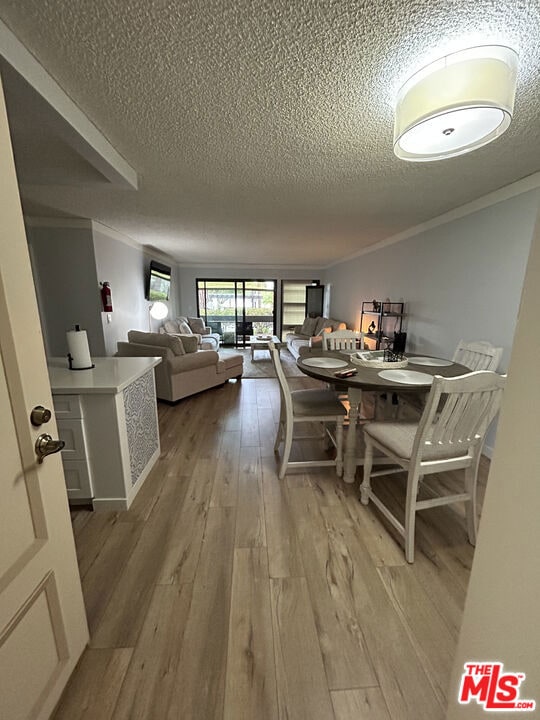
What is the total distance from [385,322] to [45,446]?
4.44m

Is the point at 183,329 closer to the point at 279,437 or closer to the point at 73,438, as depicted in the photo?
the point at 279,437

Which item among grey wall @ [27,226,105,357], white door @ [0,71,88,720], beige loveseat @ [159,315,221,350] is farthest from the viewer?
beige loveseat @ [159,315,221,350]

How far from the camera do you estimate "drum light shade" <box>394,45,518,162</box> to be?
42.4 inches

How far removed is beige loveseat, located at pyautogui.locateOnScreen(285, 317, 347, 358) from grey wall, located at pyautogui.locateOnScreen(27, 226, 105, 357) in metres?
3.56

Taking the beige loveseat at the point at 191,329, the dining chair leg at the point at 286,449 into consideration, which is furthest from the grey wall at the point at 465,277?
the beige loveseat at the point at 191,329

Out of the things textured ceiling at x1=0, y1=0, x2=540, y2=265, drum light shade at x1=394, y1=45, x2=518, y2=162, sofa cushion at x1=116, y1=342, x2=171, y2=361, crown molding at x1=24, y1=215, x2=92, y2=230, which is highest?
crown molding at x1=24, y1=215, x2=92, y2=230

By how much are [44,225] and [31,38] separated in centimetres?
336

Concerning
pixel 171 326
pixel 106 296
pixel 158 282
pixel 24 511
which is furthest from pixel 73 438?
pixel 158 282

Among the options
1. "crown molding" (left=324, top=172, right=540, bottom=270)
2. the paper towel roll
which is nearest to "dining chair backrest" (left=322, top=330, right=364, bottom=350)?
"crown molding" (left=324, top=172, right=540, bottom=270)

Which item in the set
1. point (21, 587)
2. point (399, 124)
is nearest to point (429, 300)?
point (399, 124)

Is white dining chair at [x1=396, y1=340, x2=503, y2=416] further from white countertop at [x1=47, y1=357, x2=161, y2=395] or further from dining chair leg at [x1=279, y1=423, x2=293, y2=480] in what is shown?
white countertop at [x1=47, y1=357, x2=161, y2=395]

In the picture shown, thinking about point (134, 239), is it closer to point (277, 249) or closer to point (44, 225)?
point (44, 225)

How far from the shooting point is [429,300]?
3451 millimetres

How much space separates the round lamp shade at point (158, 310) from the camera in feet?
19.2
